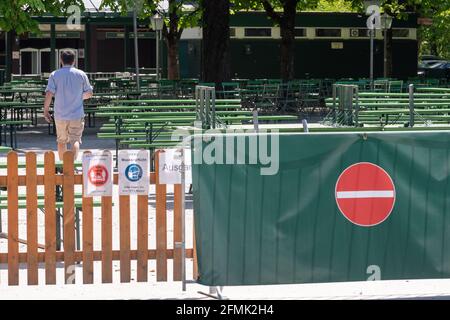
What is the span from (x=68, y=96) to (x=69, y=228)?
5830 millimetres

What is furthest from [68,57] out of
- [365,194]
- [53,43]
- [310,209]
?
[53,43]

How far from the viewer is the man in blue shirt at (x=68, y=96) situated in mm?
14586

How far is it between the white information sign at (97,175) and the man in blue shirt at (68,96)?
5.46 meters

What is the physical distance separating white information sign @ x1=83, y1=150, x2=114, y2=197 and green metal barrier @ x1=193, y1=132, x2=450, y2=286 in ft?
3.08

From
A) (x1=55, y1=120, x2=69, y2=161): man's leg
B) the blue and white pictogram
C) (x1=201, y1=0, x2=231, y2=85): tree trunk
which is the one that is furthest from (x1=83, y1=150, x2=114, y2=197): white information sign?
(x1=201, y1=0, x2=231, y2=85): tree trunk

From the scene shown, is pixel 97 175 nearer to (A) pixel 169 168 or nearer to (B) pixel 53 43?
(A) pixel 169 168

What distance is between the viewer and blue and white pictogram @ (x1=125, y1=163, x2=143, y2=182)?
29.8 feet

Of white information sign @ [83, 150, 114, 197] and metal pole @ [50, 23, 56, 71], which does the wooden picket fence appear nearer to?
white information sign @ [83, 150, 114, 197]

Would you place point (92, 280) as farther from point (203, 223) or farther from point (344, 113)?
point (344, 113)

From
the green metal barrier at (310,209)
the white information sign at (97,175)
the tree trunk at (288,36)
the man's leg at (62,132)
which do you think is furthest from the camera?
the tree trunk at (288,36)

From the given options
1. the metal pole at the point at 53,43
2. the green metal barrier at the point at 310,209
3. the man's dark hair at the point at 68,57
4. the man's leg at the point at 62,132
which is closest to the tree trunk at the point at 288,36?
the metal pole at the point at 53,43

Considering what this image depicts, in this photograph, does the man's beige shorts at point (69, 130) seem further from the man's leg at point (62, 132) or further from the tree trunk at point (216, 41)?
the tree trunk at point (216, 41)

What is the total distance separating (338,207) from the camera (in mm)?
8539
